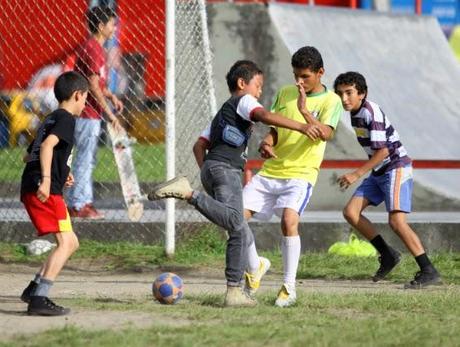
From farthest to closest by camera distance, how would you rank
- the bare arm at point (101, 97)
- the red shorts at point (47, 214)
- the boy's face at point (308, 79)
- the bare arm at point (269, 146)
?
the bare arm at point (101, 97), the boy's face at point (308, 79), the bare arm at point (269, 146), the red shorts at point (47, 214)

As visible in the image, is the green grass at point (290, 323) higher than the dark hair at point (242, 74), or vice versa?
the dark hair at point (242, 74)

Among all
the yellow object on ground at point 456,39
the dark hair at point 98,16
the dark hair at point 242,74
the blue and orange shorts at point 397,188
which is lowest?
the blue and orange shorts at point 397,188

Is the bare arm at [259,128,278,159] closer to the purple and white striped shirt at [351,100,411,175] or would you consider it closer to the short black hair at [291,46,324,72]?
the short black hair at [291,46,324,72]

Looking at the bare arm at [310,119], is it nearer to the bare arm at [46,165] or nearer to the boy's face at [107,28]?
the bare arm at [46,165]

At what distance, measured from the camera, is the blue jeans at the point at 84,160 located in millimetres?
12531

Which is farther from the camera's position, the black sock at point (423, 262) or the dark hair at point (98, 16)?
the dark hair at point (98, 16)

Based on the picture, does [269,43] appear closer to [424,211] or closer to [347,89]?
[424,211]

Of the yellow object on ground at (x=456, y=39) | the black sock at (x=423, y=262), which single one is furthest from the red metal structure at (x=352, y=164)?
the yellow object on ground at (x=456, y=39)

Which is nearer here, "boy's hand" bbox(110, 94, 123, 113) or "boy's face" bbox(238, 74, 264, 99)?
"boy's face" bbox(238, 74, 264, 99)

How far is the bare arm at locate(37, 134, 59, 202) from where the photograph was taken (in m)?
7.88

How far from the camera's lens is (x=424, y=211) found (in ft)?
44.1

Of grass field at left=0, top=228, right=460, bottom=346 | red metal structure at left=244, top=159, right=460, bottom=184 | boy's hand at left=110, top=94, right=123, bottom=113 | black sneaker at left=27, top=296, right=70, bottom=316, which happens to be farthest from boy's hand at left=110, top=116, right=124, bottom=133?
black sneaker at left=27, top=296, right=70, bottom=316

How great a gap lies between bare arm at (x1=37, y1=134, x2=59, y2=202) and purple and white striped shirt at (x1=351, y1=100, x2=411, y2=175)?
290 cm

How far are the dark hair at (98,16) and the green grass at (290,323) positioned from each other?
425 cm
